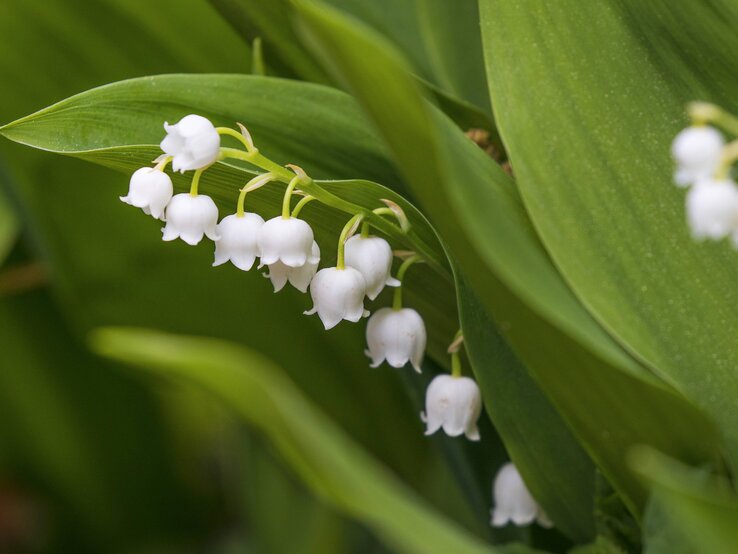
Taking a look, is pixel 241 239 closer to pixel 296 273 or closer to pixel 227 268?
pixel 296 273

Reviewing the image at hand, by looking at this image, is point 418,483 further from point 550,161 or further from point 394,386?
point 550,161

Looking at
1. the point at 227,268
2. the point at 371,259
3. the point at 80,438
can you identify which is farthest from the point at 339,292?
the point at 80,438

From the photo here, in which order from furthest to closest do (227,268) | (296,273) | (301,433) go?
(227,268) < (296,273) < (301,433)

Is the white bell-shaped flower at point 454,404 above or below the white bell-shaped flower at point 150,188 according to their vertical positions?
below

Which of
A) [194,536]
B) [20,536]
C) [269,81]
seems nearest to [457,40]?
[269,81]

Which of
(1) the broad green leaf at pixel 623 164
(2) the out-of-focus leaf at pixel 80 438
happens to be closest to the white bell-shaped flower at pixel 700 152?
(1) the broad green leaf at pixel 623 164

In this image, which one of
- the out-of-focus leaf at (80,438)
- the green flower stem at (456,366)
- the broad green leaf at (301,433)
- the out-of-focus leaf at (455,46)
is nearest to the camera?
the broad green leaf at (301,433)

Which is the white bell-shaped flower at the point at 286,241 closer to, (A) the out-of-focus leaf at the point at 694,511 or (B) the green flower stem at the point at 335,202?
(B) the green flower stem at the point at 335,202
